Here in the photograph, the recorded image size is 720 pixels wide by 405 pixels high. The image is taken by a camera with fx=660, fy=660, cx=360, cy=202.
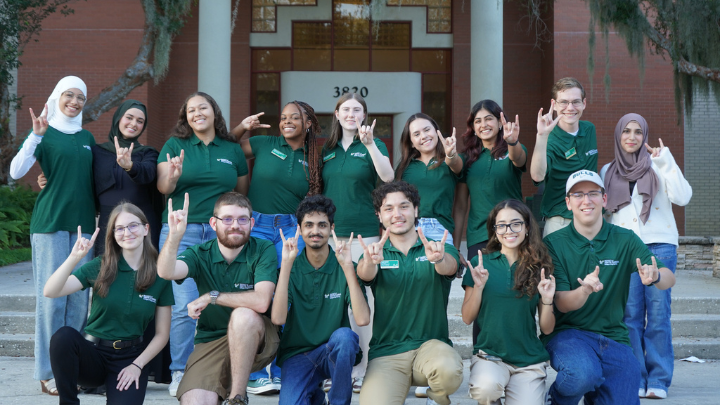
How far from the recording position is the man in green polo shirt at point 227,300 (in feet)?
12.3

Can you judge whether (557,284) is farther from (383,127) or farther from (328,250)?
(383,127)

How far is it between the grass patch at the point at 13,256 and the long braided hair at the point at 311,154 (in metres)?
7.32

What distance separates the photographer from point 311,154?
16.1 feet

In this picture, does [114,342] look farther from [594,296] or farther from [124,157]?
[594,296]

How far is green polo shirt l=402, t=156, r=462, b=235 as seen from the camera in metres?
4.63

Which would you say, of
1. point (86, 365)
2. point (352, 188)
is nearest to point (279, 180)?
point (352, 188)

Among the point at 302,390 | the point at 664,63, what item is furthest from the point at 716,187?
the point at 302,390

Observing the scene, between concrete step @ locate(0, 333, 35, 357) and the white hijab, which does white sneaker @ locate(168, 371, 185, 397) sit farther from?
concrete step @ locate(0, 333, 35, 357)

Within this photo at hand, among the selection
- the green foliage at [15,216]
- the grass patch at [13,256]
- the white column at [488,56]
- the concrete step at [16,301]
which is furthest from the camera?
the white column at [488,56]

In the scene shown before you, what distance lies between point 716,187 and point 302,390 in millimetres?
15011

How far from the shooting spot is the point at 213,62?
13.5m

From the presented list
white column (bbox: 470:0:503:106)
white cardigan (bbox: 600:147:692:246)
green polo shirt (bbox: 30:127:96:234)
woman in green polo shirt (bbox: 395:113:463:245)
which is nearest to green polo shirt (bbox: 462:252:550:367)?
woman in green polo shirt (bbox: 395:113:463:245)

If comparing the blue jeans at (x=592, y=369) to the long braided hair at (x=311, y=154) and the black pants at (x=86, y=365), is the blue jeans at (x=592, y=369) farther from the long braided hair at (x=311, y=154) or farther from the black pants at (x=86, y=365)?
the black pants at (x=86, y=365)

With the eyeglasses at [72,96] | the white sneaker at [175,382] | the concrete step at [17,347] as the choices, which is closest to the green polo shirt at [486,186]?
the white sneaker at [175,382]
